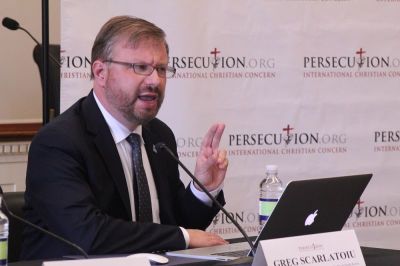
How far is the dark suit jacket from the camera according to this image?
8.11 feet

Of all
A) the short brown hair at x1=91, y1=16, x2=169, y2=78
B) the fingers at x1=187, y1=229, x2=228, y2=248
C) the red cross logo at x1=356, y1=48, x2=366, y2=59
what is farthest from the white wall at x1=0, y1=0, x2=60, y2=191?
the fingers at x1=187, y1=229, x2=228, y2=248

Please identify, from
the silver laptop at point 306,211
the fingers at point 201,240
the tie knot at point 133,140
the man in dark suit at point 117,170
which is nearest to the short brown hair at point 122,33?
the man in dark suit at point 117,170

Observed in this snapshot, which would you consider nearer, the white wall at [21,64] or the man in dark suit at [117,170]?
the man in dark suit at [117,170]

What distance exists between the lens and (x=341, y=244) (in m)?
2.01

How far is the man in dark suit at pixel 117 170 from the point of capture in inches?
98.1

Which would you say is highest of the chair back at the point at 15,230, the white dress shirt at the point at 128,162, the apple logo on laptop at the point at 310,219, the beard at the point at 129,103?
the beard at the point at 129,103

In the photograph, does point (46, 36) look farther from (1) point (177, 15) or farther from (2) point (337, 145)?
(2) point (337, 145)

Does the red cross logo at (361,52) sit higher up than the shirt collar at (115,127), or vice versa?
the red cross logo at (361,52)

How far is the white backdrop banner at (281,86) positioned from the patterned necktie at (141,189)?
103 centimetres

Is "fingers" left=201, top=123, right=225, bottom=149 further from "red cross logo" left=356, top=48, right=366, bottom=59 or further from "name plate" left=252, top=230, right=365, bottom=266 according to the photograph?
"red cross logo" left=356, top=48, right=366, bottom=59

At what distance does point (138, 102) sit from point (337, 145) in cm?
185

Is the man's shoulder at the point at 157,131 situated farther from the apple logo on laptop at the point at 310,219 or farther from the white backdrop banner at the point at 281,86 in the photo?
the apple logo on laptop at the point at 310,219

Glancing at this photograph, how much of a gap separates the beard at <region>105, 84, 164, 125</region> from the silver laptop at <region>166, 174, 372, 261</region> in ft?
1.99

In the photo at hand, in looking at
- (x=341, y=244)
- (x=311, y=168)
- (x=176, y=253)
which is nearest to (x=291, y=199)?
(x=341, y=244)
